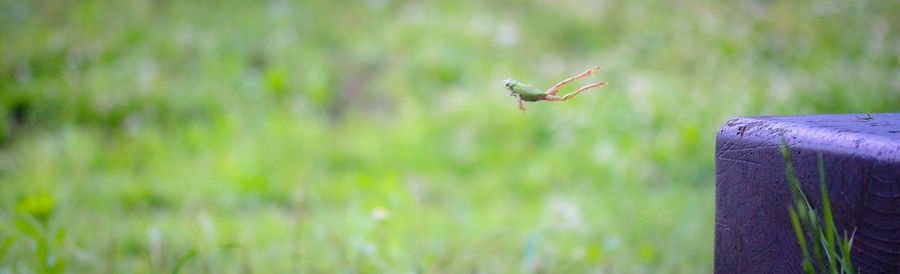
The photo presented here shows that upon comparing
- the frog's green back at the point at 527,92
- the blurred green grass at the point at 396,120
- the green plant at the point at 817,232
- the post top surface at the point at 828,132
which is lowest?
the green plant at the point at 817,232

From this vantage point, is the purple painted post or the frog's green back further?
the frog's green back

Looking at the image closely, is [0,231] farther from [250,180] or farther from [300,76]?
[300,76]

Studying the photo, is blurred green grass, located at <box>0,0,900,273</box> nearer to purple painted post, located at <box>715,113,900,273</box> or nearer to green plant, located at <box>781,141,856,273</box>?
purple painted post, located at <box>715,113,900,273</box>

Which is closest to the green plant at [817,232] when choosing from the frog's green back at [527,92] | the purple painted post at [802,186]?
the purple painted post at [802,186]

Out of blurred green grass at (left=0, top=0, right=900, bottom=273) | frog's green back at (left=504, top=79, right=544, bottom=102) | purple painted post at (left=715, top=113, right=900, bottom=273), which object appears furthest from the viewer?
blurred green grass at (left=0, top=0, right=900, bottom=273)

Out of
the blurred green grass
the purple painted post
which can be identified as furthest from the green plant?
the blurred green grass

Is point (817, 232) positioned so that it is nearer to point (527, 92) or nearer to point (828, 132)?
point (828, 132)

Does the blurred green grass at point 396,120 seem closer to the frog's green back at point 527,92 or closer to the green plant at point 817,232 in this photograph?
the frog's green back at point 527,92
